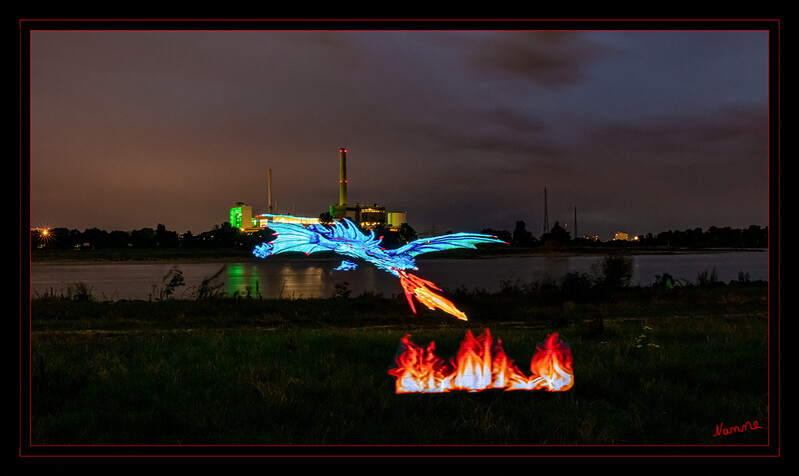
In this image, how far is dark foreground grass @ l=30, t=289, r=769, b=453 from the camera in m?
6.00

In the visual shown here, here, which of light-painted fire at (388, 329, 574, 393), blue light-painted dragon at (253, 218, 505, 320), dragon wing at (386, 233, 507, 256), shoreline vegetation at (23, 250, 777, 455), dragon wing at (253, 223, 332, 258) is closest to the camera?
shoreline vegetation at (23, 250, 777, 455)

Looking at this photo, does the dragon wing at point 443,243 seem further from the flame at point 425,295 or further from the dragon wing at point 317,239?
the dragon wing at point 317,239

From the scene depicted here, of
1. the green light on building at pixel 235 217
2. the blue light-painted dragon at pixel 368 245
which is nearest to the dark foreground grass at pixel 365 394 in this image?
the blue light-painted dragon at pixel 368 245

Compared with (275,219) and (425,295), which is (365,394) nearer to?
(425,295)

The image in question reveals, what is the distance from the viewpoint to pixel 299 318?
16062 mm

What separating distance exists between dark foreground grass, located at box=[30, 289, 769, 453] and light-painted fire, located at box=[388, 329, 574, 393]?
0.22m

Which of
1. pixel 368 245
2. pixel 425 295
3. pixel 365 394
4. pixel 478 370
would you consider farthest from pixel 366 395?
pixel 368 245

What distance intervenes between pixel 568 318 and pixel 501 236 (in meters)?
8.28

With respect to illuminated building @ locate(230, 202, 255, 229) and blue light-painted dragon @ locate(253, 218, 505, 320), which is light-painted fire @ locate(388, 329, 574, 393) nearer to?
blue light-painted dragon @ locate(253, 218, 505, 320)

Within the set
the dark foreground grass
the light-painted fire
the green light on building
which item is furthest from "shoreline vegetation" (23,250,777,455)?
the green light on building

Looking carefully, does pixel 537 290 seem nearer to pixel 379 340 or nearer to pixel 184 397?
pixel 379 340
